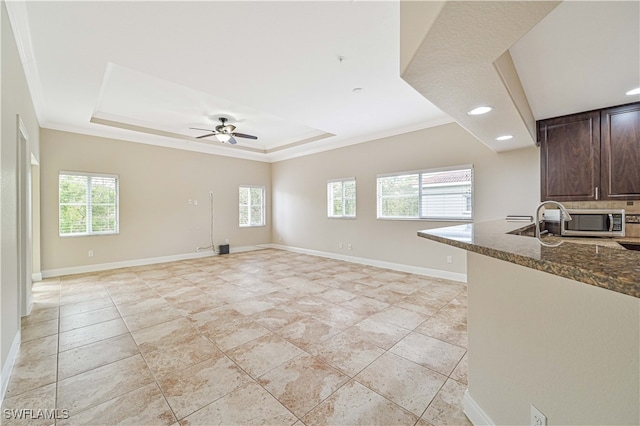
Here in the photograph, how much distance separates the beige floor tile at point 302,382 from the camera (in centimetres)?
179

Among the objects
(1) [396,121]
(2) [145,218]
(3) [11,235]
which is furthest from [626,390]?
(2) [145,218]

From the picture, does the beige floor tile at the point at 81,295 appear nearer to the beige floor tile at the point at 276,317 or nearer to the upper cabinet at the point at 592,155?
the beige floor tile at the point at 276,317

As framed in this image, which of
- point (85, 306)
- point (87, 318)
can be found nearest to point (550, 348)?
point (87, 318)

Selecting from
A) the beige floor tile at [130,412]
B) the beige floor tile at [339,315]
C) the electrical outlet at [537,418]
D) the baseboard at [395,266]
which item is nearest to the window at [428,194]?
the baseboard at [395,266]

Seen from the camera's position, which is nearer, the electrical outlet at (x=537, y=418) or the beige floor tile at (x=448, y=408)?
the electrical outlet at (x=537, y=418)

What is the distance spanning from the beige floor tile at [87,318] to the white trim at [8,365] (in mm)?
473

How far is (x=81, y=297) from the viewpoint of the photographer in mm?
3955

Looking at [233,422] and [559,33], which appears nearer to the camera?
[233,422]

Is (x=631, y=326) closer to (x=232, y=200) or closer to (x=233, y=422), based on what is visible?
(x=233, y=422)

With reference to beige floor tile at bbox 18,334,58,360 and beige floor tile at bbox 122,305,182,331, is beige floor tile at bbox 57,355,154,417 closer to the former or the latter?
beige floor tile at bbox 18,334,58,360

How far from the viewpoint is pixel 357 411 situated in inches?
67.1

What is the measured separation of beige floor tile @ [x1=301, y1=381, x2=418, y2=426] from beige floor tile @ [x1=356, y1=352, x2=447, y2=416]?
7 centimetres

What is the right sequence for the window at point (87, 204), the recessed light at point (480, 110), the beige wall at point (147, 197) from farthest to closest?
the window at point (87, 204) → the beige wall at point (147, 197) → the recessed light at point (480, 110)

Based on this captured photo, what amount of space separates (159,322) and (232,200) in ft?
16.6
